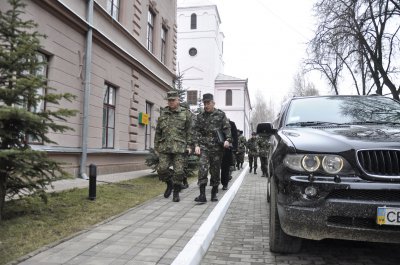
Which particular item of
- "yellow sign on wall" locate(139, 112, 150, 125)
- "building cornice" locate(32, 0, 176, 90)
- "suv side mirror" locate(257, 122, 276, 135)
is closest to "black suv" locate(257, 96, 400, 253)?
"suv side mirror" locate(257, 122, 276, 135)

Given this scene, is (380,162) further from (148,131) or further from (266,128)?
(148,131)

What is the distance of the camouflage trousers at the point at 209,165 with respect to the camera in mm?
7125

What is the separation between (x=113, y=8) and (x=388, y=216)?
12.0m

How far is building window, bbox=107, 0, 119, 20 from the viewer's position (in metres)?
12.9

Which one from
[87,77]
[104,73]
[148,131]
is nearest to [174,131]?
[87,77]

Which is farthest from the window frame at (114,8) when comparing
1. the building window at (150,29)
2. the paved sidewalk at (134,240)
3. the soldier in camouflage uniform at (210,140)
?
the paved sidewalk at (134,240)

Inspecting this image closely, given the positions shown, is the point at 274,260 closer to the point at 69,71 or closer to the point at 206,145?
the point at 206,145

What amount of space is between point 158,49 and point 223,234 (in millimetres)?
14108

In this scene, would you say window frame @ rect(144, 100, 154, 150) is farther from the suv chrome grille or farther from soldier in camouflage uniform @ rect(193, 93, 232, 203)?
the suv chrome grille

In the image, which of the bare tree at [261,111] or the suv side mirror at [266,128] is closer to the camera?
the suv side mirror at [266,128]

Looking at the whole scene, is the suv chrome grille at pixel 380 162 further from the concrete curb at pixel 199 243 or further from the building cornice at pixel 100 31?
the building cornice at pixel 100 31

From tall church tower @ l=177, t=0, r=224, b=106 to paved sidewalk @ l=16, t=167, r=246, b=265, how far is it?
4740 centimetres

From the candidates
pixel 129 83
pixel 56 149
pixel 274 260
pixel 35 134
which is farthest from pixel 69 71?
pixel 274 260

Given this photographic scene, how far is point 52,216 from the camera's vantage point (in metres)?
5.27
